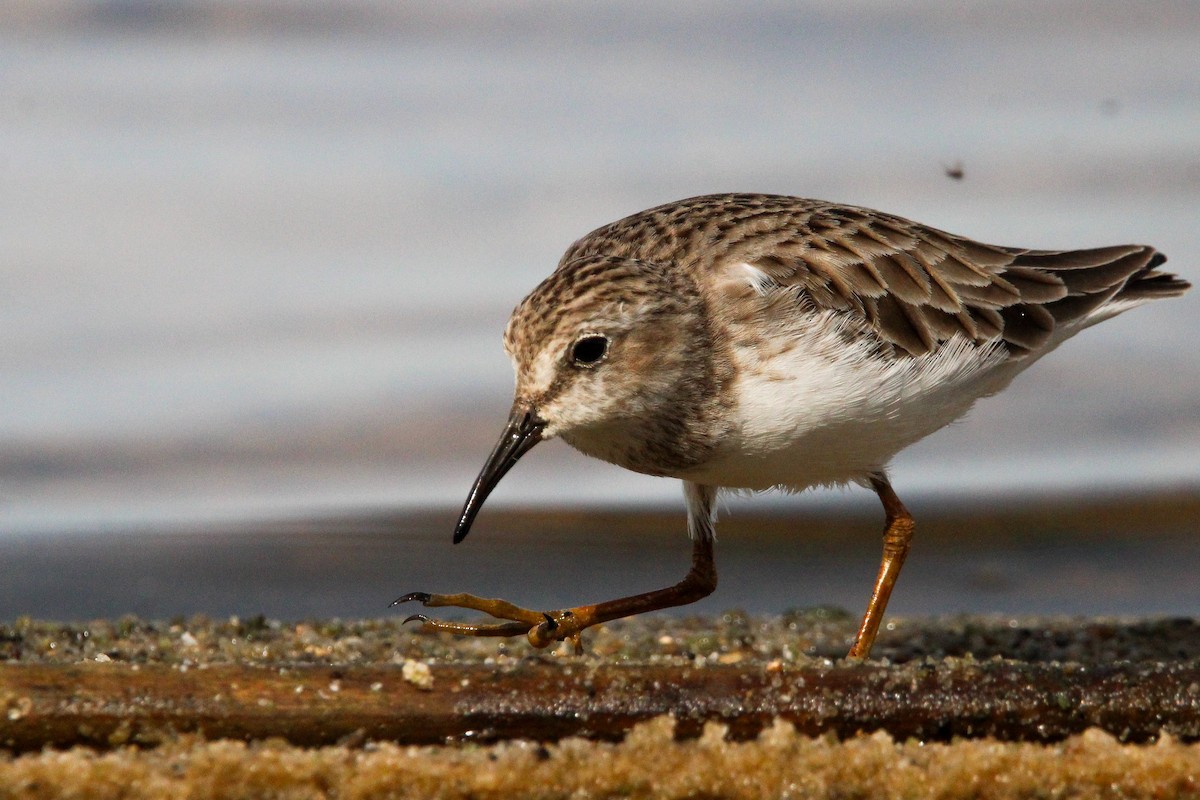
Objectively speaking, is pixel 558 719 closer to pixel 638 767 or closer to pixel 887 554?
pixel 638 767

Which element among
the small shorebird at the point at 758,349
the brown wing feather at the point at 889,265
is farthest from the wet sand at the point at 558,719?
the brown wing feather at the point at 889,265

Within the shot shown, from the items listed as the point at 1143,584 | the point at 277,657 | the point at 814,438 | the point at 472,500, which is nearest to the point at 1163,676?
the point at 814,438

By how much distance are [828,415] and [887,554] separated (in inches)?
42.4

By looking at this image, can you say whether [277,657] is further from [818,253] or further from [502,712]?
[818,253]

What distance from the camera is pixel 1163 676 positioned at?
462 cm

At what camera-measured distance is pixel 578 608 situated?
20.1 ft

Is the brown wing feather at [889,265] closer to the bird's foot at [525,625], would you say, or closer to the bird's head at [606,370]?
the bird's head at [606,370]

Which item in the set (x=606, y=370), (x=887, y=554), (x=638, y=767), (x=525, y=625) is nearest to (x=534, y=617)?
(x=525, y=625)

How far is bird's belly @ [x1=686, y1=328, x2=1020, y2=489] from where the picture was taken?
18.3ft

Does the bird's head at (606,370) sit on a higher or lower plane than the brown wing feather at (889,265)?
lower

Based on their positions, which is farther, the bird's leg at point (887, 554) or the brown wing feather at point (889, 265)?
the bird's leg at point (887, 554)

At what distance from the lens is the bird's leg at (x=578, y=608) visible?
5816mm

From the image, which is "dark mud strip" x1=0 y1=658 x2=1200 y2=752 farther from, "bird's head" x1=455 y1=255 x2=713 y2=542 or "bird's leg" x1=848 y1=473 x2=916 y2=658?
"bird's leg" x1=848 y1=473 x2=916 y2=658

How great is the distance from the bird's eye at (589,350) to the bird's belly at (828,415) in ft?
1.66
